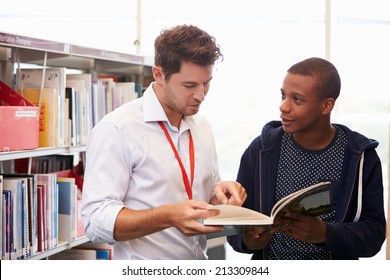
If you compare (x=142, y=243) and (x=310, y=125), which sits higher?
(x=310, y=125)

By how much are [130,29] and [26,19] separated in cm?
116

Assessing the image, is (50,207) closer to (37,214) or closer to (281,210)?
(37,214)

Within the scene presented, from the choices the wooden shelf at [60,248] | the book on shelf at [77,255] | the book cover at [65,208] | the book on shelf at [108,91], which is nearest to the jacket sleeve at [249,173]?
the wooden shelf at [60,248]

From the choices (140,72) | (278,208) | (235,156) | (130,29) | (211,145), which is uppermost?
(130,29)

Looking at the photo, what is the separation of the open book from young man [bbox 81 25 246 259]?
11cm

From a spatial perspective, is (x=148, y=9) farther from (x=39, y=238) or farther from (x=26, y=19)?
(x=39, y=238)

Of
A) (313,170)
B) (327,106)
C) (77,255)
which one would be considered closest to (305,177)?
(313,170)

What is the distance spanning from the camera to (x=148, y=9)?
246 inches

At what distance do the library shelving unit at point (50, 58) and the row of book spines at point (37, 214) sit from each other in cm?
6

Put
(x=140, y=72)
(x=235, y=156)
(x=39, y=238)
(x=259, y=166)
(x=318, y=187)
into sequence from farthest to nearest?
(x=235, y=156) → (x=140, y=72) → (x=39, y=238) → (x=259, y=166) → (x=318, y=187)

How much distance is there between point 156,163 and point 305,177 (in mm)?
513

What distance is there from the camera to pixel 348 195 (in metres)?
2.00

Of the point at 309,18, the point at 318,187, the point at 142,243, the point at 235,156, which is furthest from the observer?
the point at 235,156
